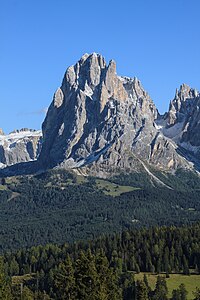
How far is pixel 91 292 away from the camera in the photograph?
97.6 meters

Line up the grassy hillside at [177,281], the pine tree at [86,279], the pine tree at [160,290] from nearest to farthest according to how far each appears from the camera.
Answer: the pine tree at [86,279], the pine tree at [160,290], the grassy hillside at [177,281]

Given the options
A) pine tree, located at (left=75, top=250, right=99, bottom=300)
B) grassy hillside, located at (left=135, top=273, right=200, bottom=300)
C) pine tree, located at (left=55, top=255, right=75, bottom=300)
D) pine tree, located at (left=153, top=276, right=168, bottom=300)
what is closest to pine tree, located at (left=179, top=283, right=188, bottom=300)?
pine tree, located at (left=153, top=276, right=168, bottom=300)

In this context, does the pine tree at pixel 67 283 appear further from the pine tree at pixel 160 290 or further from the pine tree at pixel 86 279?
the pine tree at pixel 160 290

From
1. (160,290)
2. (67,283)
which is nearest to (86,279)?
(67,283)

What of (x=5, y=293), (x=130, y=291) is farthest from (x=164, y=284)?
(x=5, y=293)

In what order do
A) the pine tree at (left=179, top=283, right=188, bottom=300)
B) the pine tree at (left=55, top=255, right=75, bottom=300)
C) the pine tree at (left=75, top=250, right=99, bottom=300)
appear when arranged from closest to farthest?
the pine tree at (left=75, top=250, right=99, bottom=300), the pine tree at (left=55, top=255, right=75, bottom=300), the pine tree at (left=179, top=283, right=188, bottom=300)

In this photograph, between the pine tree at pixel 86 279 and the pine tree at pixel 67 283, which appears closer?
the pine tree at pixel 86 279

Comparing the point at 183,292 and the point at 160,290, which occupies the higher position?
the point at 160,290

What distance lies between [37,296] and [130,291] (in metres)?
32.3

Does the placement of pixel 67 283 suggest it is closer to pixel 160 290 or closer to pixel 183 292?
pixel 160 290

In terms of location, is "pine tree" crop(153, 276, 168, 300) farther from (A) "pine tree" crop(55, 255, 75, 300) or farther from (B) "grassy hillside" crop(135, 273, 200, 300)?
(A) "pine tree" crop(55, 255, 75, 300)

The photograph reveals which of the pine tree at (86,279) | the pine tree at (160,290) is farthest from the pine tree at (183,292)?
the pine tree at (86,279)

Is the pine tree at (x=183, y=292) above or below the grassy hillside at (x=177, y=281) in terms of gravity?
below

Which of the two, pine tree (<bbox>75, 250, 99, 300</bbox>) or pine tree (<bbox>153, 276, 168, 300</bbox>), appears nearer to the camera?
pine tree (<bbox>75, 250, 99, 300</bbox>)
